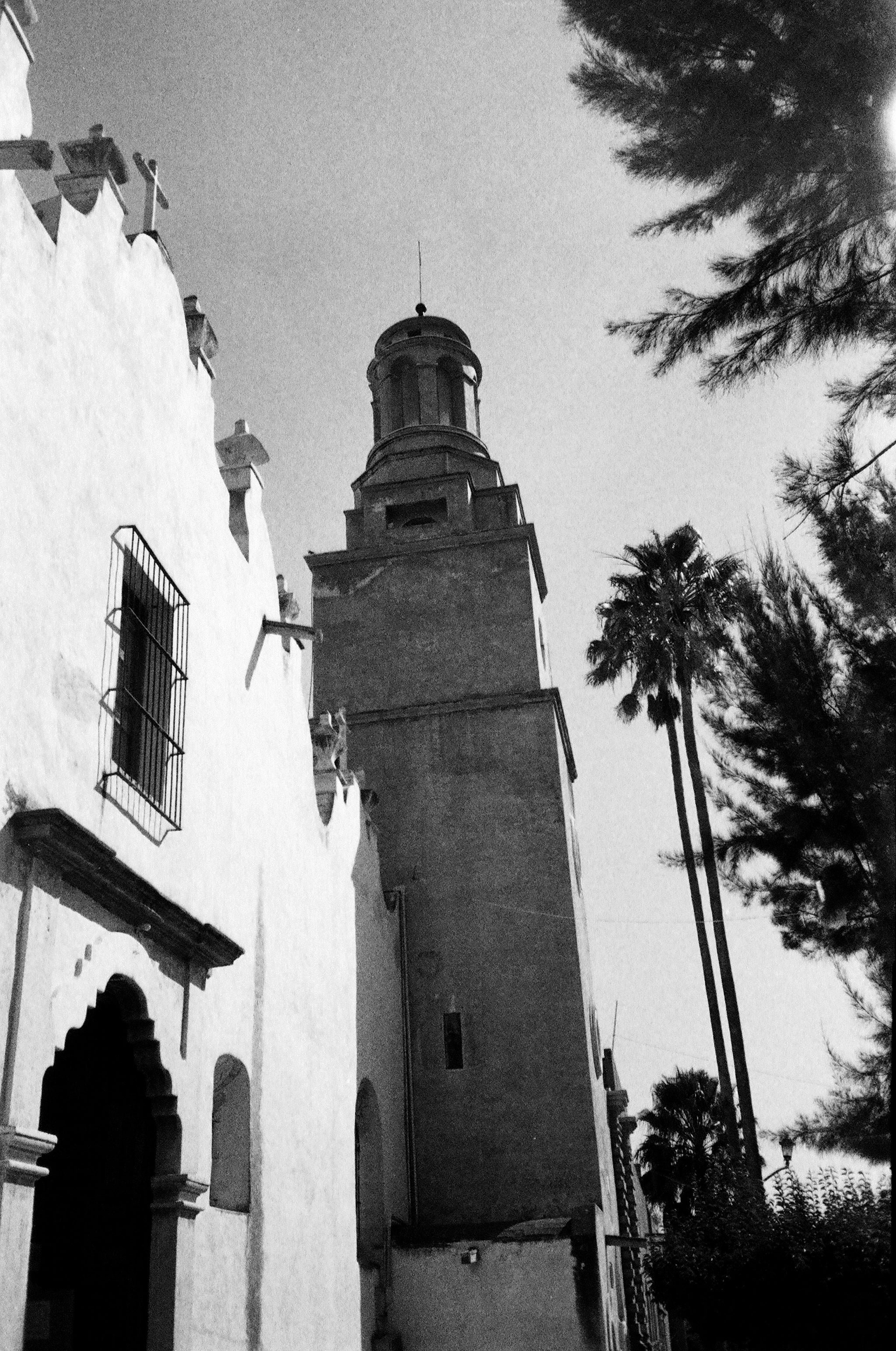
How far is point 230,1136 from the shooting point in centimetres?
1068

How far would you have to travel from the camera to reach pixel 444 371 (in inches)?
942

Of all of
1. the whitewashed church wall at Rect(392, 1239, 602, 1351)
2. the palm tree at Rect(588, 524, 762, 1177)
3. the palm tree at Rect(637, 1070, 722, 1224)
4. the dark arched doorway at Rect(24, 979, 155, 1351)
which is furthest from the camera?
the palm tree at Rect(637, 1070, 722, 1224)

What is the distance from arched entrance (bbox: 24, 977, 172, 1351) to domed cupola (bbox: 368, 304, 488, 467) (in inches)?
601

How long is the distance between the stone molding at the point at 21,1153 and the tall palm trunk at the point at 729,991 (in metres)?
11.5

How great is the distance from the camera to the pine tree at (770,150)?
7.12m

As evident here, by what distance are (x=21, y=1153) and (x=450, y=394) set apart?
18790mm

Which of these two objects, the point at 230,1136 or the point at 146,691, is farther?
the point at 230,1136

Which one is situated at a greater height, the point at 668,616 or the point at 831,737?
the point at 668,616

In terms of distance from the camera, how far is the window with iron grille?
9.14 meters

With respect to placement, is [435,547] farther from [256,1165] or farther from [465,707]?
[256,1165]

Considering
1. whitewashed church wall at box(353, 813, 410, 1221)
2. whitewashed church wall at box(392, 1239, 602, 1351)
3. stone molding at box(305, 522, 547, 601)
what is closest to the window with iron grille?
whitewashed church wall at box(353, 813, 410, 1221)

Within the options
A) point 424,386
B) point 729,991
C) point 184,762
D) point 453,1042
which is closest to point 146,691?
point 184,762

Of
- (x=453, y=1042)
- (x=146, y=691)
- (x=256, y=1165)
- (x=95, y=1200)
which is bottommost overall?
(x=95, y=1200)

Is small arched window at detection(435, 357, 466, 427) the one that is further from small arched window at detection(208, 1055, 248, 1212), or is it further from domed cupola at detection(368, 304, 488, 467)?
small arched window at detection(208, 1055, 248, 1212)
